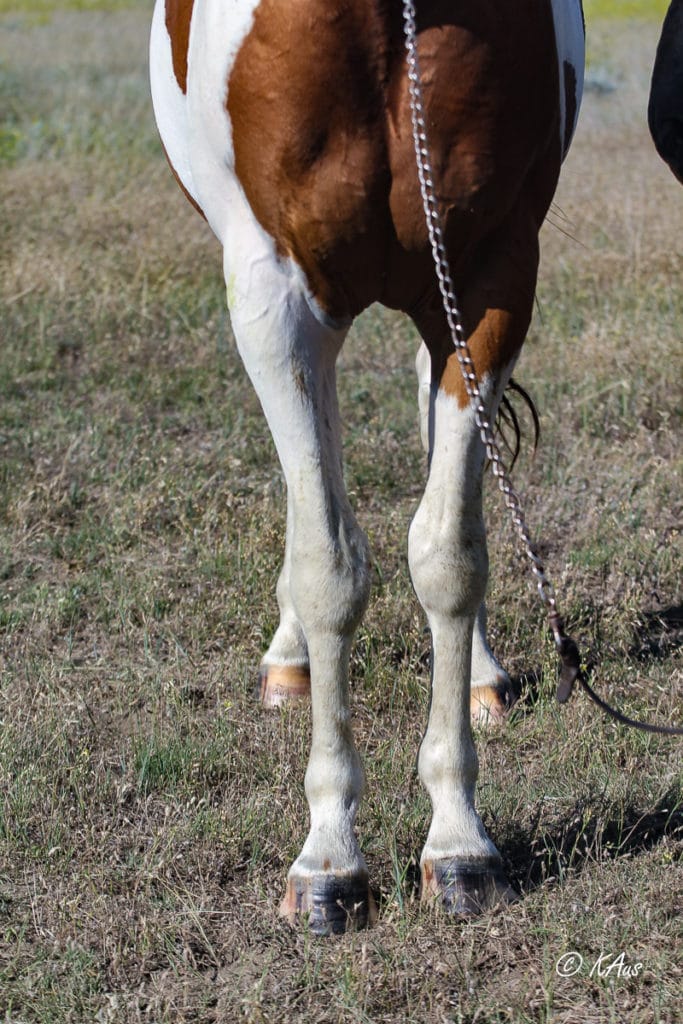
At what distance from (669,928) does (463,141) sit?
1.63m

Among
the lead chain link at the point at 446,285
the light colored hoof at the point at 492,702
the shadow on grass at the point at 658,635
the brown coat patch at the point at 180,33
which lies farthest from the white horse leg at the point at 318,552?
the shadow on grass at the point at 658,635

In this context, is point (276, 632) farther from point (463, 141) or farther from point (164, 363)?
point (164, 363)

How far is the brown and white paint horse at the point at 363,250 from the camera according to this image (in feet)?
8.34

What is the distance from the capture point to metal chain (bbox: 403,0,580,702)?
2.49m

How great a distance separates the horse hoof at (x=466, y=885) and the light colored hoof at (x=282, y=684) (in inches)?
44.5

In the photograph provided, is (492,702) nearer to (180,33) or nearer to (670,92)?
(670,92)

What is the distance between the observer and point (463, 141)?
2.58 m

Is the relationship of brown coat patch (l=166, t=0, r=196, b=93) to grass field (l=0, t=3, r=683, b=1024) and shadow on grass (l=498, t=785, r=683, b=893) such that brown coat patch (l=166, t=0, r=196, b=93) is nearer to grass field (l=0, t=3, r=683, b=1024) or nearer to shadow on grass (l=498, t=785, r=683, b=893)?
grass field (l=0, t=3, r=683, b=1024)

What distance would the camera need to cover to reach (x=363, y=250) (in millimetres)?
2680

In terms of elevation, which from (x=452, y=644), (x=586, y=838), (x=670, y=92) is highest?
(x=670, y=92)

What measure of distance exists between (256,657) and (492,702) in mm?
779

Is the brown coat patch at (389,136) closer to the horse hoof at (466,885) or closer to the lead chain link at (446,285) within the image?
the lead chain link at (446,285)

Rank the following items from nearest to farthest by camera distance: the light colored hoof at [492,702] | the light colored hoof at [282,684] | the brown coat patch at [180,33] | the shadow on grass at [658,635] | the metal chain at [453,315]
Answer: the metal chain at [453,315] → the brown coat patch at [180,33] → the light colored hoof at [492,702] → the light colored hoof at [282,684] → the shadow on grass at [658,635]

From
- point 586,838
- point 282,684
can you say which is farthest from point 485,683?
point 586,838
